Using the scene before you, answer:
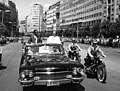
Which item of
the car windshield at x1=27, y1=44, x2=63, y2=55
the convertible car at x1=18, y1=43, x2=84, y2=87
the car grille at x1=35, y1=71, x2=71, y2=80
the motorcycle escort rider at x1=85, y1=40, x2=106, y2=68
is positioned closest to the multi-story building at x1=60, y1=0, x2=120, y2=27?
the motorcycle escort rider at x1=85, y1=40, x2=106, y2=68

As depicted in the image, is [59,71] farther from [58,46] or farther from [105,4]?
[105,4]

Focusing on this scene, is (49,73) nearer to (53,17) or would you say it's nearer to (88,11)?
(88,11)

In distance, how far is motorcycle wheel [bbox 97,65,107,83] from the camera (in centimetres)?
731

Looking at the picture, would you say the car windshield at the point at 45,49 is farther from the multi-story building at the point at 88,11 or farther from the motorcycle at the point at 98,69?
the multi-story building at the point at 88,11

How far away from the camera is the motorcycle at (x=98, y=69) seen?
7.38 m

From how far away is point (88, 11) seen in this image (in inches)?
3888

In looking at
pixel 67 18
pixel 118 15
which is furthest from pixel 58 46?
pixel 67 18

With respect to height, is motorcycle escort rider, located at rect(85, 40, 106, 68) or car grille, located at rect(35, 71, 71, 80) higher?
motorcycle escort rider, located at rect(85, 40, 106, 68)

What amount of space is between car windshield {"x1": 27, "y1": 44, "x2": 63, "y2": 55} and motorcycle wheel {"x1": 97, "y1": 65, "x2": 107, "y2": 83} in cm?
157

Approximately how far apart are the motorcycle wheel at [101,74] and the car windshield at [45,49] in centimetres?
157

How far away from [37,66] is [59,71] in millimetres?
627

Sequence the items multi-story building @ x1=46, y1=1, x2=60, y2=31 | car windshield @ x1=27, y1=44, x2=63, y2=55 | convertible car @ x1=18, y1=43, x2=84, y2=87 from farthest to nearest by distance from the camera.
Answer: multi-story building @ x1=46, y1=1, x2=60, y2=31 < car windshield @ x1=27, y1=44, x2=63, y2=55 < convertible car @ x1=18, y1=43, x2=84, y2=87

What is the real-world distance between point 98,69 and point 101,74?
0.25 metres

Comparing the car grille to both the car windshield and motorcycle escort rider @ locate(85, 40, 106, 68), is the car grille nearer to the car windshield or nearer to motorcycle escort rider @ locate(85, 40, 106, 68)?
the car windshield
